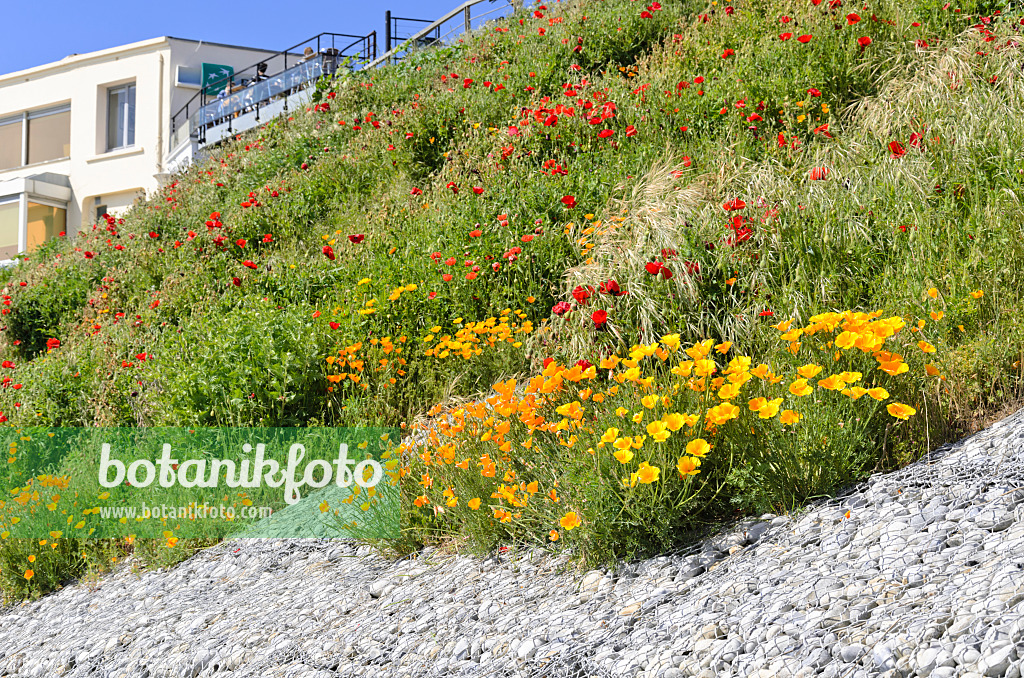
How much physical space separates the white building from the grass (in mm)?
16561

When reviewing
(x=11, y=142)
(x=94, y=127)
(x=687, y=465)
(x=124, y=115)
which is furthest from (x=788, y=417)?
(x=11, y=142)

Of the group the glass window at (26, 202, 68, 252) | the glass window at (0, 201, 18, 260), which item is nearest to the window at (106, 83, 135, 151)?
the glass window at (26, 202, 68, 252)

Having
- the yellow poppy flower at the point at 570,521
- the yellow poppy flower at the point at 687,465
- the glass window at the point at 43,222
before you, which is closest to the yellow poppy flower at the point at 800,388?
the yellow poppy flower at the point at 687,465

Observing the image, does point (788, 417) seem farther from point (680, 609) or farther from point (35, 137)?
point (35, 137)

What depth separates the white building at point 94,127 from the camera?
2505 cm

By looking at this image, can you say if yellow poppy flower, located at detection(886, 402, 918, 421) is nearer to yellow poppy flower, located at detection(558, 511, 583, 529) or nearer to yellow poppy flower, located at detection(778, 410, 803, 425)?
yellow poppy flower, located at detection(778, 410, 803, 425)

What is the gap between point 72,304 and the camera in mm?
10359

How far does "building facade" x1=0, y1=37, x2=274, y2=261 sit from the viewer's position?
82.2 feet

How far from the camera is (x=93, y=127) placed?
26.1 meters

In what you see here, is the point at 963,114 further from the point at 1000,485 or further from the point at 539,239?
the point at 1000,485

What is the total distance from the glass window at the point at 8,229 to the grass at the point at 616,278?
18.4 meters

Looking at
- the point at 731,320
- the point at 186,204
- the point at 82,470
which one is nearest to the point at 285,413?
the point at 82,470

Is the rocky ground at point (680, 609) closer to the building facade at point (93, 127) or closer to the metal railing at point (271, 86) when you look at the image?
the metal railing at point (271, 86)

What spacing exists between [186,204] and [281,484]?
7857mm
